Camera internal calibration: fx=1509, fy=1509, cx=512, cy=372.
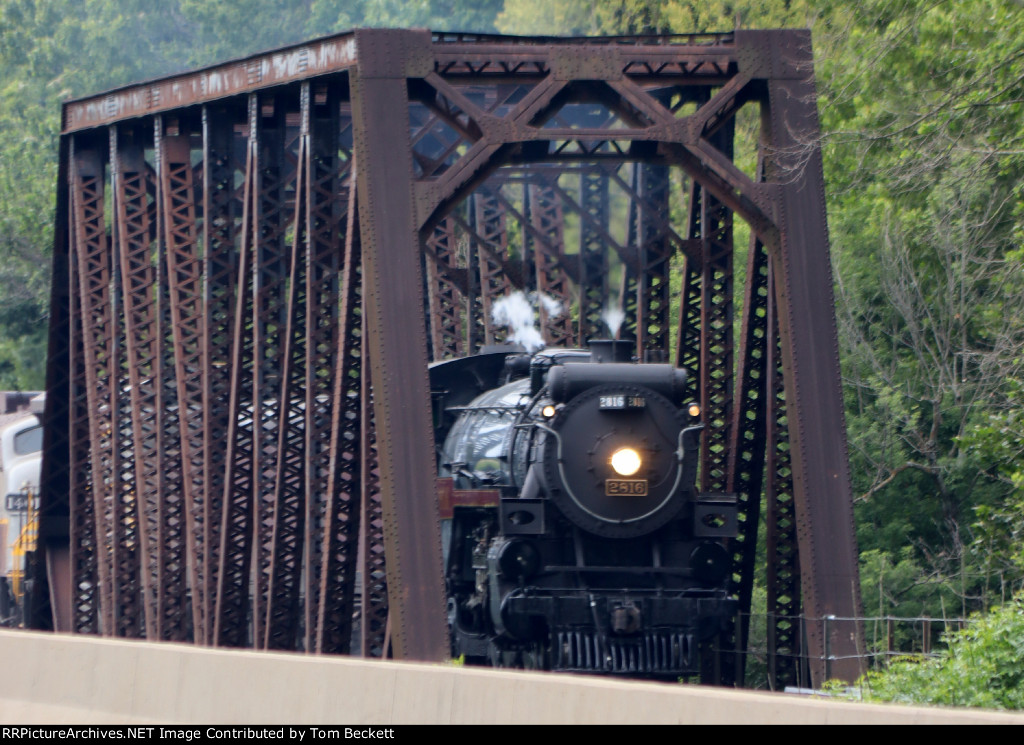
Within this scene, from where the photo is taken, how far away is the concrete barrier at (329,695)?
6309 millimetres

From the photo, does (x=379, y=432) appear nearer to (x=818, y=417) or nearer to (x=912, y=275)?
(x=818, y=417)

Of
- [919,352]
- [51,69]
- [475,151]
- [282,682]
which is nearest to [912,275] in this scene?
[919,352]

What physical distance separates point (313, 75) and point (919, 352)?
10.0 m

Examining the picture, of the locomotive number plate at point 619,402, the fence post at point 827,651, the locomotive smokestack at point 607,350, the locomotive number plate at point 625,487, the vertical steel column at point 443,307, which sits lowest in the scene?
the fence post at point 827,651

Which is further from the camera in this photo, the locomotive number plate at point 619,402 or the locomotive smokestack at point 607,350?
the locomotive smokestack at point 607,350

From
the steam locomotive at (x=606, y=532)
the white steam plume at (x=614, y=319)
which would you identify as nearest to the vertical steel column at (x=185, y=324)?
the steam locomotive at (x=606, y=532)

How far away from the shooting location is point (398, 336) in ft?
42.2

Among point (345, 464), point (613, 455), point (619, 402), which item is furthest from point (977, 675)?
point (345, 464)

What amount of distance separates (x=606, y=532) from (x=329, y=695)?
602 centimetres

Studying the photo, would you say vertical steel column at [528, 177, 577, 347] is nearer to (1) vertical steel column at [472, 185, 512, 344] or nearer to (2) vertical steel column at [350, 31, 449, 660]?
(1) vertical steel column at [472, 185, 512, 344]

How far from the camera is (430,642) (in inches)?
489

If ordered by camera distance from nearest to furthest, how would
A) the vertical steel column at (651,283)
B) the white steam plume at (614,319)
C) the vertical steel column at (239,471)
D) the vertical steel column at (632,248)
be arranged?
the vertical steel column at (239,471) → the vertical steel column at (651,283) → the vertical steel column at (632,248) → the white steam plume at (614,319)

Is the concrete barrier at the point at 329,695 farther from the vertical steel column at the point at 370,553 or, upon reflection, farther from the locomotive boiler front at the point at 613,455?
the locomotive boiler front at the point at 613,455

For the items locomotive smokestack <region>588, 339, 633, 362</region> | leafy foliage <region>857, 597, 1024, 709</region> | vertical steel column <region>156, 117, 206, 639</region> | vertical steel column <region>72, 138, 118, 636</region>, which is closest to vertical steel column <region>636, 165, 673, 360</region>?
locomotive smokestack <region>588, 339, 633, 362</region>
